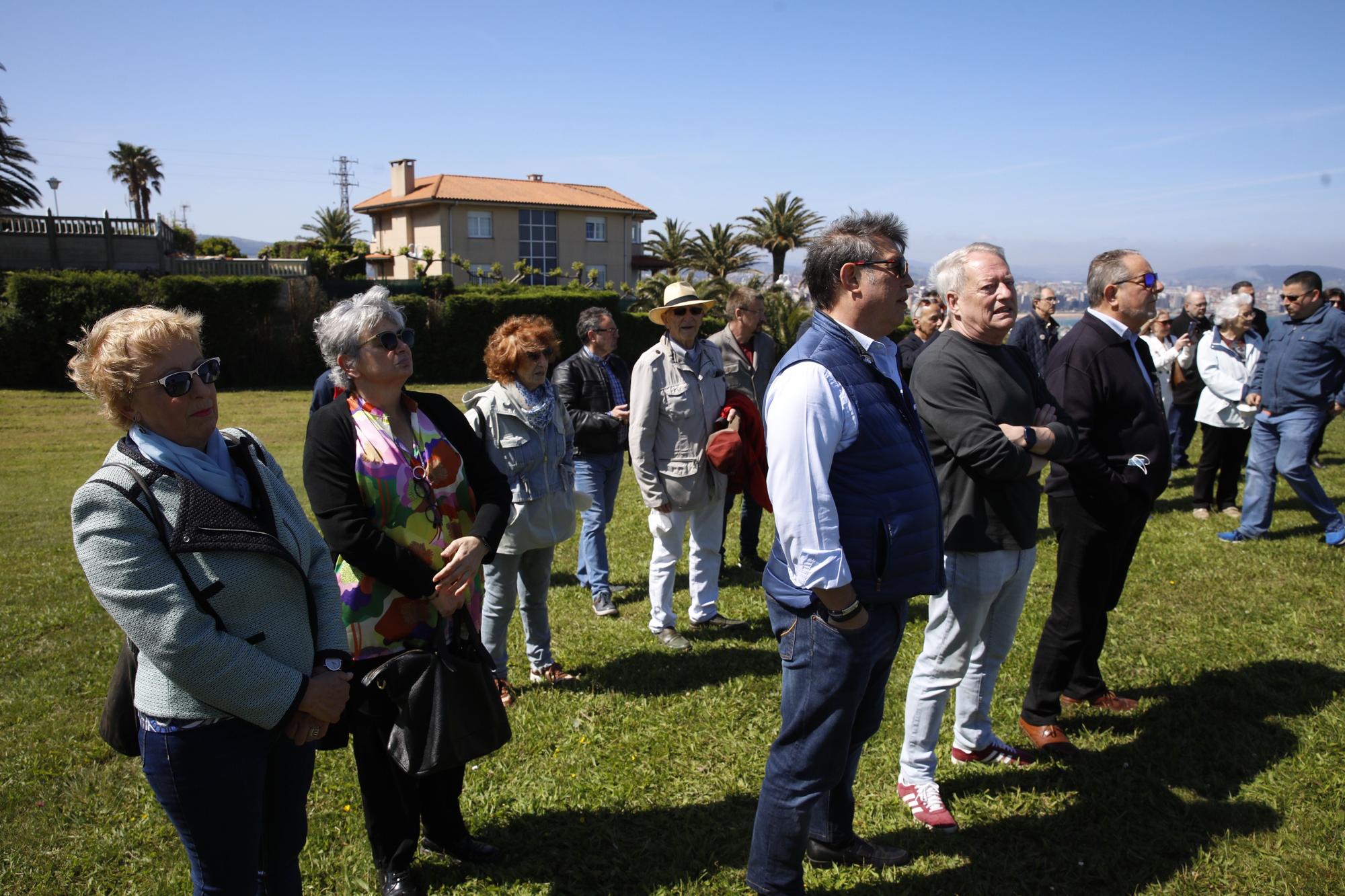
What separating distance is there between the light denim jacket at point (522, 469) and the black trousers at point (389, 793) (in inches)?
56.1

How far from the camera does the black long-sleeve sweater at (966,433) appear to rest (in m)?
3.34

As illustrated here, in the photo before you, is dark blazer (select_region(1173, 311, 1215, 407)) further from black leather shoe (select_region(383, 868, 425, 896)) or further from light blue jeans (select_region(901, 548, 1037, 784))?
black leather shoe (select_region(383, 868, 425, 896))

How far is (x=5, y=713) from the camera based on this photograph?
441cm

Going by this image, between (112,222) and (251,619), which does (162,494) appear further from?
(112,222)

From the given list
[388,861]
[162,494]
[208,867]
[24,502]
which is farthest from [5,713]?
[24,502]

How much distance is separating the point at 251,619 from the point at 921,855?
2556 mm

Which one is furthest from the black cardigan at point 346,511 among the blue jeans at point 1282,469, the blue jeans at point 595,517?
the blue jeans at point 1282,469

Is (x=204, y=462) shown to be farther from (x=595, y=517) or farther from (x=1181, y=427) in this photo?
(x=1181, y=427)

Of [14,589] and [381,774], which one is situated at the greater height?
[381,774]

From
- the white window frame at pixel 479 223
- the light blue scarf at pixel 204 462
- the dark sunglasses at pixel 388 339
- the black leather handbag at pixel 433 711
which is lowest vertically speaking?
the black leather handbag at pixel 433 711

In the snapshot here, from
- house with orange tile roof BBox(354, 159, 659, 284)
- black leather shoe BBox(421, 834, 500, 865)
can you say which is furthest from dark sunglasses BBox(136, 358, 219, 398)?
house with orange tile roof BBox(354, 159, 659, 284)

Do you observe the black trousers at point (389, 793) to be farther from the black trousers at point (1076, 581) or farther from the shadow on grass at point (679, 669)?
the black trousers at point (1076, 581)

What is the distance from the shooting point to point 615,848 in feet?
11.1

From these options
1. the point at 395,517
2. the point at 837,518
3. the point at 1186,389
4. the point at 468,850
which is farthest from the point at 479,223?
the point at 837,518
